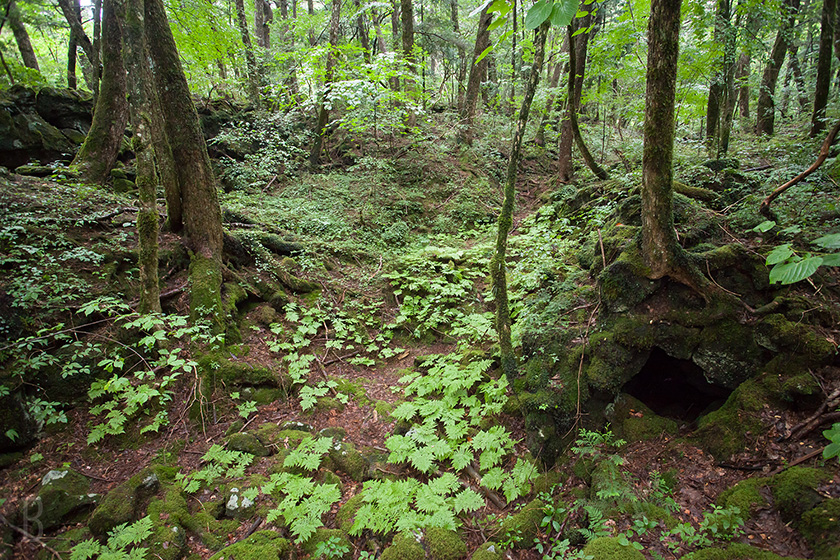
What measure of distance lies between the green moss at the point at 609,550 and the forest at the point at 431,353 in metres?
0.02

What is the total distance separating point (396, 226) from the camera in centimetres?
1052

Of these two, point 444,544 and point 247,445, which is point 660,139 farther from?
point 247,445

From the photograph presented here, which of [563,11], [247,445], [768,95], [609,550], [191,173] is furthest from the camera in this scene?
[768,95]

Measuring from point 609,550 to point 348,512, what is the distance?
2.62m

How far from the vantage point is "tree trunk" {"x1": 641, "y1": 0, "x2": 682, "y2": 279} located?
3.97 metres

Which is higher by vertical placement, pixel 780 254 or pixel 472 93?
pixel 472 93

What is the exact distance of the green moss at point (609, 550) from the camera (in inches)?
120

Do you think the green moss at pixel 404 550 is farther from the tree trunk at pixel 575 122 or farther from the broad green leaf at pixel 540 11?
the tree trunk at pixel 575 122

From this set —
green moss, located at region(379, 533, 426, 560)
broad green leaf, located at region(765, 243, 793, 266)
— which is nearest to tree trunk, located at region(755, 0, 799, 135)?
broad green leaf, located at region(765, 243, 793, 266)

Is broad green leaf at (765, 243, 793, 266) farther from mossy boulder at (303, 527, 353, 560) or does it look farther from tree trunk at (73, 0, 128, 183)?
tree trunk at (73, 0, 128, 183)

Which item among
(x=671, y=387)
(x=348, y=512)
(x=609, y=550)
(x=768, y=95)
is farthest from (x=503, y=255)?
(x=768, y=95)

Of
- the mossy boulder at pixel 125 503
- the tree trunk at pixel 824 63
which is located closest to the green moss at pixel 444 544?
the mossy boulder at pixel 125 503

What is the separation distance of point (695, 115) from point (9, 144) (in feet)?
58.1

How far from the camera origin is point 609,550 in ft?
10.3
